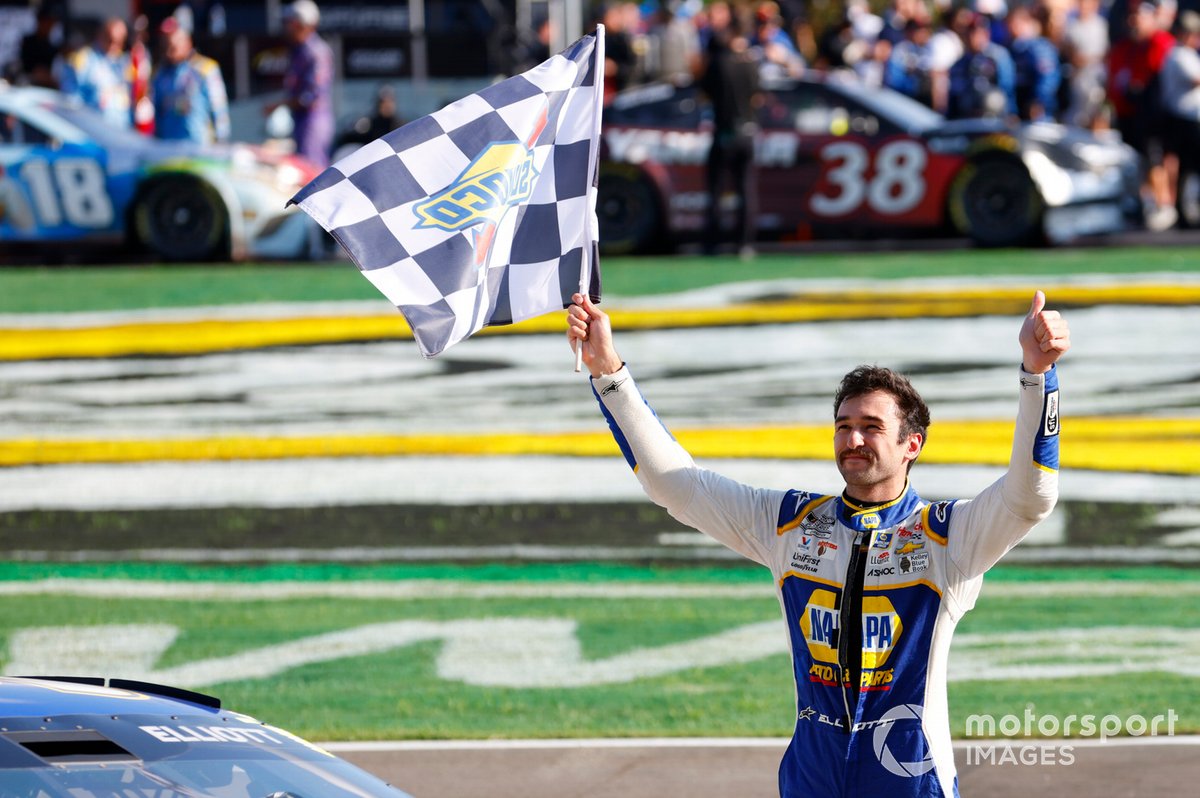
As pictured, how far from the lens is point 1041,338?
3.53 m

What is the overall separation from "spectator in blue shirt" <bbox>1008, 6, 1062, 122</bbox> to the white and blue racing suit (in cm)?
1485

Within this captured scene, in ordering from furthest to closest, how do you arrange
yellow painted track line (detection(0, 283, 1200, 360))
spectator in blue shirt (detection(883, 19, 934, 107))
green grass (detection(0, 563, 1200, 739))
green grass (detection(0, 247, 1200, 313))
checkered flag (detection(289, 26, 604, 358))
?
spectator in blue shirt (detection(883, 19, 934, 107)) → green grass (detection(0, 247, 1200, 313)) → yellow painted track line (detection(0, 283, 1200, 360)) → green grass (detection(0, 563, 1200, 739)) → checkered flag (detection(289, 26, 604, 358))

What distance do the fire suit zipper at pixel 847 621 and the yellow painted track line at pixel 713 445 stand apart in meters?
7.33

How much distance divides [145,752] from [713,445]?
8278mm

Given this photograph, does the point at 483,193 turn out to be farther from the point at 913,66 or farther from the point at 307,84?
the point at 913,66

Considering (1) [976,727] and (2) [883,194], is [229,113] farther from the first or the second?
(1) [976,727]

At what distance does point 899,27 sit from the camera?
19.6 meters

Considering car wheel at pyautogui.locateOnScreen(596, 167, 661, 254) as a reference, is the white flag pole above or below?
above

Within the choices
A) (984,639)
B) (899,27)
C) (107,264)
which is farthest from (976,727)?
(899,27)

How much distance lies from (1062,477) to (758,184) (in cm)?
611

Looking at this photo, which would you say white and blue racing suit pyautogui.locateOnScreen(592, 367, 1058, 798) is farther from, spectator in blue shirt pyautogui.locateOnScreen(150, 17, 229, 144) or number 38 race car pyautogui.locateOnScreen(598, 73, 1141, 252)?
spectator in blue shirt pyautogui.locateOnScreen(150, 17, 229, 144)

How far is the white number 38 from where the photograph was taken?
15992 mm

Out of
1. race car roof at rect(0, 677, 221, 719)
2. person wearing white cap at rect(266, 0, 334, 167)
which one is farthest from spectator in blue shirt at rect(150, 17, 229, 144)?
race car roof at rect(0, 677, 221, 719)

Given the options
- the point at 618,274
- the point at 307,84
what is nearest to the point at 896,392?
the point at 618,274
